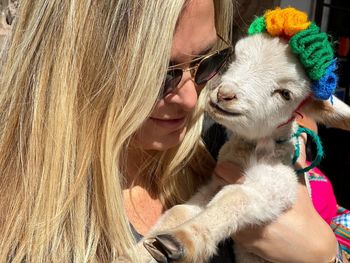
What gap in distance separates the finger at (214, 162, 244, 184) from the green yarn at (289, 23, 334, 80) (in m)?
0.46

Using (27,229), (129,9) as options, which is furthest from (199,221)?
(129,9)

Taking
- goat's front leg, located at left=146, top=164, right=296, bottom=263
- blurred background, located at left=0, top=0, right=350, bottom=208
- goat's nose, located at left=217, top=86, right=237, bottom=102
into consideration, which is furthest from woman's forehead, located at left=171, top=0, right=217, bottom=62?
blurred background, located at left=0, top=0, right=350, bottom=208

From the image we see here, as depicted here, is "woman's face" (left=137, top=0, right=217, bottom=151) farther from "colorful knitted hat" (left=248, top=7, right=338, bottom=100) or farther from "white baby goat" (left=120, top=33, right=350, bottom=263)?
"colorful knitted hat" (left=248, top=7, right=338, bottom=100)

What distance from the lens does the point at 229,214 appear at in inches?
64.2

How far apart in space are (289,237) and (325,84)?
0.62 m

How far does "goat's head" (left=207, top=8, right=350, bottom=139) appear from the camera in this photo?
164 centimetres

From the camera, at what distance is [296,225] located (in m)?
1.83

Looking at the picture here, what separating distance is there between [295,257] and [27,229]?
1.04 metres

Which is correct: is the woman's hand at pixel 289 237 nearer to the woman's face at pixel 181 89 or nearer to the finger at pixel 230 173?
the finger at pixel 230 173

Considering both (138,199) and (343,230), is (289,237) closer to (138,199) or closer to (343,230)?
(138,199)

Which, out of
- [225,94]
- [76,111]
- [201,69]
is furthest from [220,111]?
[76,111]

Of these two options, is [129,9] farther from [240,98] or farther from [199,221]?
[199,221]

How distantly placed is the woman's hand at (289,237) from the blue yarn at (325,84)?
43 centimetres

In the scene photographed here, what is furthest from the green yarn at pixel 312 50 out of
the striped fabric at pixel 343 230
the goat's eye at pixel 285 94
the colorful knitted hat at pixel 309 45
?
the striped fabric at pixel 343 230
